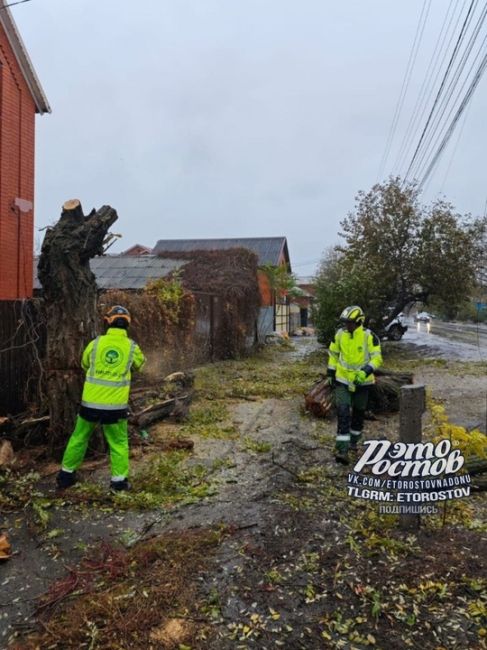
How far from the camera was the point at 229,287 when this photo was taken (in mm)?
16922

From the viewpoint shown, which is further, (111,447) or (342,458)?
(342,458)

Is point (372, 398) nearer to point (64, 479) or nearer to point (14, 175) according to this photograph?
point (64, 479)

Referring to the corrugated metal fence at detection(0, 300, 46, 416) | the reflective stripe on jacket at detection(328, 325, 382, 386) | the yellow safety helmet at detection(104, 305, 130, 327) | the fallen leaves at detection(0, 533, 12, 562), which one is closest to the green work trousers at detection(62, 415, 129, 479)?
the yellow safety helmet at detection(104, 305, 130, 327)

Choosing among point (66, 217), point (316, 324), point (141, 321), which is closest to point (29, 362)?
point (66, 217)

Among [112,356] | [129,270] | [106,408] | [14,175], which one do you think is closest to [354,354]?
[112,356]

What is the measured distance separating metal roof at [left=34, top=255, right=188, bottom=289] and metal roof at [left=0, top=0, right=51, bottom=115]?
497cm

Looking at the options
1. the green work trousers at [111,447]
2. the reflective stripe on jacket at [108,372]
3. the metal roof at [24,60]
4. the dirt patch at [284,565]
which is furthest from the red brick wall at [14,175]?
the dirt patch at [284,565]

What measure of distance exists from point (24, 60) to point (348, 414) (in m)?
10.1

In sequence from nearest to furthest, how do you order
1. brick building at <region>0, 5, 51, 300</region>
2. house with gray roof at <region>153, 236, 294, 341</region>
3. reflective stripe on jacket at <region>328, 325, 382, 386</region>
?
reflective stripe on jacket at <region>328, 325, 382, 386</region> < brick building at <region>0, 5, 51, 300</region> < house with gray roof at <region>153, 236, 294, 341</region>

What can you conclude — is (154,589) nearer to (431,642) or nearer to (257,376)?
(431,642)

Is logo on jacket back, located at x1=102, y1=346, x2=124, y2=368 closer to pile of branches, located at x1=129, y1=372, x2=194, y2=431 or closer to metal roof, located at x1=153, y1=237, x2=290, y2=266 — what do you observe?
pile of branches, located at x1=129, y1=372, x2=194, y2=431

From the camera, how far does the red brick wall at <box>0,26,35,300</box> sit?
1061 cm

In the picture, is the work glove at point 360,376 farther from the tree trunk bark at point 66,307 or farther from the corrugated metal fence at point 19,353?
the corrugated metal fence at point 19,353

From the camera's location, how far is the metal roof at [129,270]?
1652cm
